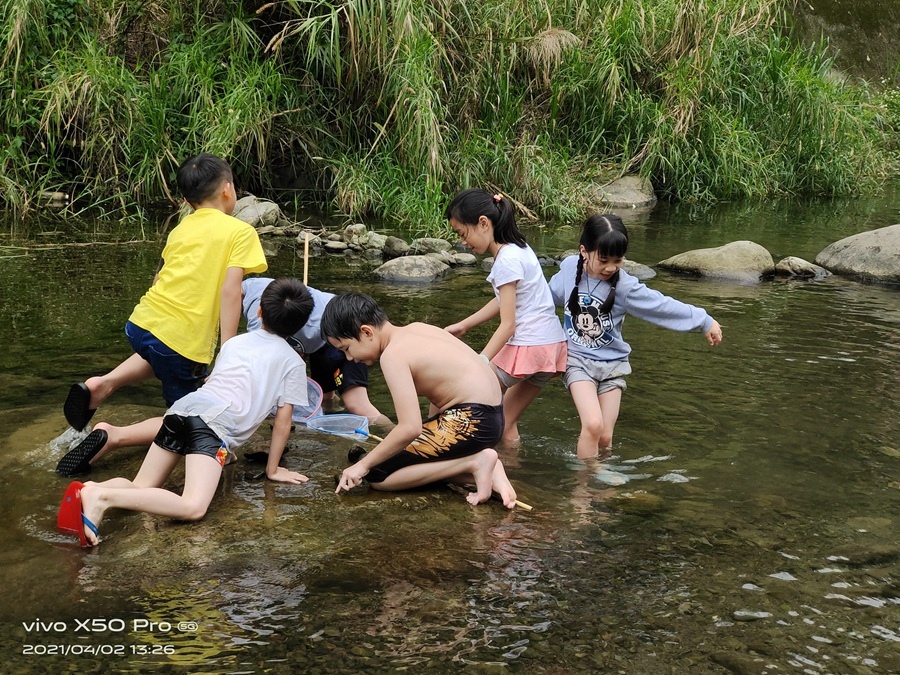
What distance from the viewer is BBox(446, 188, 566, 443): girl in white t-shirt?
14.3 ft

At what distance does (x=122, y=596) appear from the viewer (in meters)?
2.96

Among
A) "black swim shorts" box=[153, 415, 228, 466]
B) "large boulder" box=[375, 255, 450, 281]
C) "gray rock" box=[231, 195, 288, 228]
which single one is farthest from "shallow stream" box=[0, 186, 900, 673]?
"gray rock" box=[231, 195, 288, 228]

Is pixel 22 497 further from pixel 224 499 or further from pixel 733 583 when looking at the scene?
pixel 733 583

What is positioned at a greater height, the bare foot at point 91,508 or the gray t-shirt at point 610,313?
the gray t-shirt at point 610,313

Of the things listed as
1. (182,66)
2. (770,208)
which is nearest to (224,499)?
→ (182,66)

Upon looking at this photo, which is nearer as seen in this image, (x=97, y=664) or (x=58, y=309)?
(x=97, y=664)

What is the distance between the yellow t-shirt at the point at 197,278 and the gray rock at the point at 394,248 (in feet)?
15.9

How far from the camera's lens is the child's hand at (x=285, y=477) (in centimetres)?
377

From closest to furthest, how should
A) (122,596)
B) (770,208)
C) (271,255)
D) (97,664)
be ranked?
(97,664), (122,596), (271,255), (770,208)

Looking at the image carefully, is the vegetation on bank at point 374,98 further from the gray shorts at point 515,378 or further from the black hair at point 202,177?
the black hair at point 202,177

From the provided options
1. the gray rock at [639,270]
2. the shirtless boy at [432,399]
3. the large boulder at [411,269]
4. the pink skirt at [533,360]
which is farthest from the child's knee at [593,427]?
the gray rock at [639,270]

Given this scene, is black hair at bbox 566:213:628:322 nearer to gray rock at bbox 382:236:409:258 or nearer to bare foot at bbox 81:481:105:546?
bare foot at bbox 81:481:105:546

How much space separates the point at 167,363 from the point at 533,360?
1.66 metres

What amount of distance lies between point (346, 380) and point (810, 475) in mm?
2260
